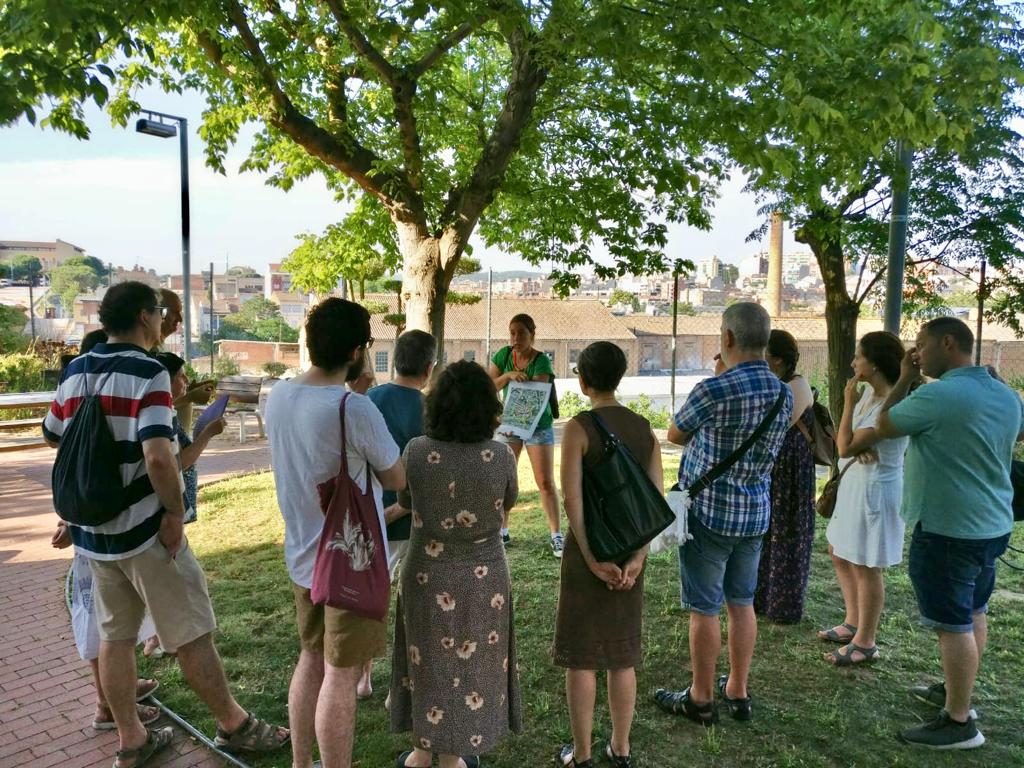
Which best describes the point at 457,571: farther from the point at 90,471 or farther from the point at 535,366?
the point at 535,366

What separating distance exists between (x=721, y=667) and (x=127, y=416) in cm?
321

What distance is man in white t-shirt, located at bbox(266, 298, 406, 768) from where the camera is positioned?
8.24 ft

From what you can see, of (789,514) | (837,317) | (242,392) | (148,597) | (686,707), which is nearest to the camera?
(148,597)

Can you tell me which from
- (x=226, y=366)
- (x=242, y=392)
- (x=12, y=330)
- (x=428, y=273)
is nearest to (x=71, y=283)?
(x=12, y=330)

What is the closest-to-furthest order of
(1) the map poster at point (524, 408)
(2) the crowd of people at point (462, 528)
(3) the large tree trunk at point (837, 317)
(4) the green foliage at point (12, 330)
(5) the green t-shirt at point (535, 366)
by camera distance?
1. (2) the crowd of people at point (462, 528)
2. (1) the map poster at point (524, 408)
3. (5) the green t-shirt at point (535, 366)
4. (3) the large tree trunk at point (837, 317)
5. (4) the green foliage at point (12, 330)

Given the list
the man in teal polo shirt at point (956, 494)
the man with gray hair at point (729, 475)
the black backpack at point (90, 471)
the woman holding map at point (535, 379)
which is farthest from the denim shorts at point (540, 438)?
the black backpack at point (90, 471)

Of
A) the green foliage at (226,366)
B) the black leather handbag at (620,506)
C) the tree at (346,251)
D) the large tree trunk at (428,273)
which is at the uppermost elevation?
the tree at (346,251)

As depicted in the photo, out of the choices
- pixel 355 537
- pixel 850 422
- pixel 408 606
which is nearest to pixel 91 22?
pixel 355 537

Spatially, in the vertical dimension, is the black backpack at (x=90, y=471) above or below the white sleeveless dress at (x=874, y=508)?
above

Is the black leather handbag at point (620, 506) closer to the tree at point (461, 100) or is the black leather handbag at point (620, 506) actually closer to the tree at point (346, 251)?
the tree at point (461, 100)

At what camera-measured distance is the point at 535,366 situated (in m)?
5.68

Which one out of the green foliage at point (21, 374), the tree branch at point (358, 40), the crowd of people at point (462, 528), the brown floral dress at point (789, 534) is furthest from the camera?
the green foliage at point (21, 374)

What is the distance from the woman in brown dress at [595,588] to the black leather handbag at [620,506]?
4cm

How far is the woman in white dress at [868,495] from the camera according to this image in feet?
12.7
